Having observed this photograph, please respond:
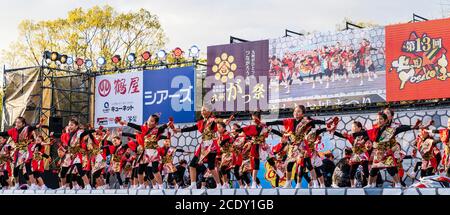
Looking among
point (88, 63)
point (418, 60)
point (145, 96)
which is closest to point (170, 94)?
point (145, 96)

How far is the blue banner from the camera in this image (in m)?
18.5

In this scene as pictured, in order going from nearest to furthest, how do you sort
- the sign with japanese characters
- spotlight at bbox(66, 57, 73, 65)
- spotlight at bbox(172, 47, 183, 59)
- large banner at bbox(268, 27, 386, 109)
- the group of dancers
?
the group of dancers, large banner at bbox(268, 27, 386, 109), spotlight at bbox(172, 47, 183, 59), the sign with japanese characters, spotlight at bbox(66, 57, 73, 65)

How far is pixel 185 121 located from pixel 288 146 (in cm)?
A: 685

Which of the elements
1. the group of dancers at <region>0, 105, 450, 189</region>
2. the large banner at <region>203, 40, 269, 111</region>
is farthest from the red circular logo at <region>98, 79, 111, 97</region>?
the group of dancers at <region>0, 105, 450, 189</region>

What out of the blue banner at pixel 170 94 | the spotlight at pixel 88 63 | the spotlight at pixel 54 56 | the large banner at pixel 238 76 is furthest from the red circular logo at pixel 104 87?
the large banner at pixel 238 76

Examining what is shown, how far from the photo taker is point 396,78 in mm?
15883

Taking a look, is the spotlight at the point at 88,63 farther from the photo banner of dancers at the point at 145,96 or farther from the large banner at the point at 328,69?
the large banner at the point at 328,69

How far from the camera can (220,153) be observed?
1241 cm

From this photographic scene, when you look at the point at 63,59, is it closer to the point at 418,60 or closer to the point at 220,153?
the point at 220,153

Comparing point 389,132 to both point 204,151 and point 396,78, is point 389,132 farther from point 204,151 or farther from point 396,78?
point 396,78

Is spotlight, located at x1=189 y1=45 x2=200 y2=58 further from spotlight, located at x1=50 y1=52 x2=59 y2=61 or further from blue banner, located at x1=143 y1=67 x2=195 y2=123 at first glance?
spotlight, located at x1=50 y1=52 x2=59 y2=61

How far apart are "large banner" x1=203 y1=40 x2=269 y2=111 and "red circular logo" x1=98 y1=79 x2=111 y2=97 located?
114 inches

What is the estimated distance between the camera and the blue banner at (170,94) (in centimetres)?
1850
